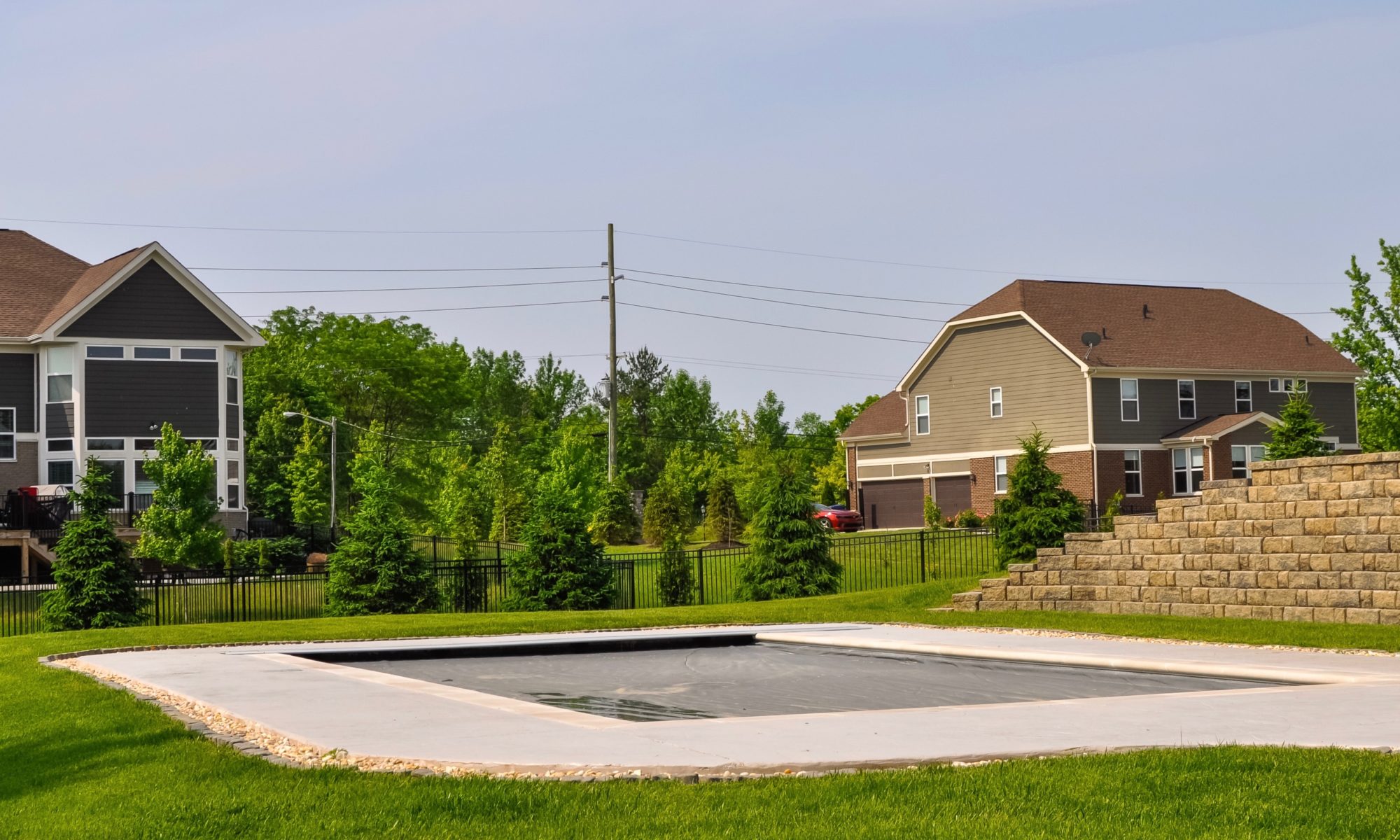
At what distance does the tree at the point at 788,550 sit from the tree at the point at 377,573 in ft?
22.3

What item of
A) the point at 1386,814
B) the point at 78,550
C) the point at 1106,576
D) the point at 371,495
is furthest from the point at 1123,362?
the point at 1386,814

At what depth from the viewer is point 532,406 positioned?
9000 cm

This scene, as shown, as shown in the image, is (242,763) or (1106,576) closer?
(242,763)


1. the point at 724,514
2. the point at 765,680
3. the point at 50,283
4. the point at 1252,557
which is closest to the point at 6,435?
the point at 50,283

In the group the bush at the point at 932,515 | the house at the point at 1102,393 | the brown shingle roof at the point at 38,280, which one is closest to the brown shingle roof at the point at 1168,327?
the house at the point at 1102,393

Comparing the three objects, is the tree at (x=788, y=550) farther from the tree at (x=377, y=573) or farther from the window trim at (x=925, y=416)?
the window trim at (x=925, y=416)

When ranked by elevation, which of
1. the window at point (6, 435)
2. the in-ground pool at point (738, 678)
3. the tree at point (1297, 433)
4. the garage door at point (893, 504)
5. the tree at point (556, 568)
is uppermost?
the window at point (6, 435)

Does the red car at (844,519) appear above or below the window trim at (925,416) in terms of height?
below

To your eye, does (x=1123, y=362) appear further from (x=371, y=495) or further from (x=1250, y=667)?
(x=1250, y=667)

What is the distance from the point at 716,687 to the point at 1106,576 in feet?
38.0

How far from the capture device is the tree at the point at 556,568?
86.5 ft

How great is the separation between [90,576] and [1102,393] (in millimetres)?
33560

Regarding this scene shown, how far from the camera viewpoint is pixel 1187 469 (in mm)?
48000

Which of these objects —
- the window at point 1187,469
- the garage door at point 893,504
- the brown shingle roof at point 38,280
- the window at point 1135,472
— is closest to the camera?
the brown shingle roof at point 38,280
